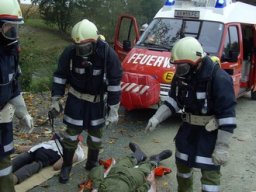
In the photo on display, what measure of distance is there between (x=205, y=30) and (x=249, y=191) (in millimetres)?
3769

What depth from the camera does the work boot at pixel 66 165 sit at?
17.2 ft

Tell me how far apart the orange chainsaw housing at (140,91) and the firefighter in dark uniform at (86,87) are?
1.79 m

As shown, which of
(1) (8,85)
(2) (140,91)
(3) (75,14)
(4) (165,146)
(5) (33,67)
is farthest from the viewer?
(3) (75,14)

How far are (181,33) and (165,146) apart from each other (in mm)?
2546

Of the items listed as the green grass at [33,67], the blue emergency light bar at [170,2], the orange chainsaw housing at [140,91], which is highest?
the blue emergency light bar at [170,2]

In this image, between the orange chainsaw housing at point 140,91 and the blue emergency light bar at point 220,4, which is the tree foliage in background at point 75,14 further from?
the orange chainsaw housing at point 140,91

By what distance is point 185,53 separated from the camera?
13.2 feet

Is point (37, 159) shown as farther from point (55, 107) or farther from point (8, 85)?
point (8, 85)

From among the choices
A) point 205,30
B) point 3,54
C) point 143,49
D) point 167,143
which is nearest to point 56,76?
point 3,54

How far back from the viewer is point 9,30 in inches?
151

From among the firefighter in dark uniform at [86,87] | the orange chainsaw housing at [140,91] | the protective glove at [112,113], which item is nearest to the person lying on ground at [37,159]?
the firefighter in dark uniform at [86,87]

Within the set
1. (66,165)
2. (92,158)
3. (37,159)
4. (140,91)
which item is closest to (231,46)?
(140,91)

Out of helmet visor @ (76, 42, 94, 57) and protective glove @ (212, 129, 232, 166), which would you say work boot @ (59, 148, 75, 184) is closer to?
helmet visor @ (76, 42, 94, 57)

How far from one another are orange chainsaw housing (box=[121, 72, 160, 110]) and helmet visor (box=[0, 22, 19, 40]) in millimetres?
3460
